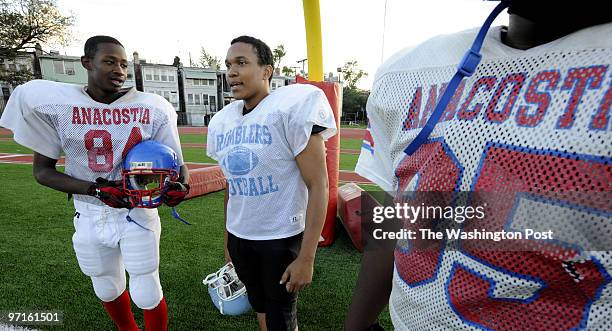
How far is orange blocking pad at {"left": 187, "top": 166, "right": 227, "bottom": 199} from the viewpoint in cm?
599

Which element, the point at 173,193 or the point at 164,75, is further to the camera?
the point at 164,75

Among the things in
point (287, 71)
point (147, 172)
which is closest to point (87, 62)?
point (147, 172)

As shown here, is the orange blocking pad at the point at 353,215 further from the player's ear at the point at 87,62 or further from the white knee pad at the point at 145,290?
the player's ear at the point at 87,62

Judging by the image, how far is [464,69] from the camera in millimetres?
639

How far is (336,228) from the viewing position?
4.33 m

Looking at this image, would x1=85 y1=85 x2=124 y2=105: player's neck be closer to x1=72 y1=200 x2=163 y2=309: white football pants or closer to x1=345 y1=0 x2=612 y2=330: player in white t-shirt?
x1=72 y1=200 x2=163 y2=309: white football pants

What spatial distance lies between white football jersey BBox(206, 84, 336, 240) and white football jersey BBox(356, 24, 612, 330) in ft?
3.24

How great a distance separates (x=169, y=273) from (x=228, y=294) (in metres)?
1.04

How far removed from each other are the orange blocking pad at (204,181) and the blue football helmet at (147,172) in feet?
13.4

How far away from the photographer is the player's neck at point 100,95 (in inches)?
78.1

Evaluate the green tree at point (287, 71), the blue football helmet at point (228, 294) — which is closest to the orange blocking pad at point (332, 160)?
the blue football helmet at point (228, 294)

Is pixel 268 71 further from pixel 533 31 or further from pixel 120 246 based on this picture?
pixel 533 31

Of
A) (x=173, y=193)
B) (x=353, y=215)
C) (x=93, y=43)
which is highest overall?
(x=93, y=43)

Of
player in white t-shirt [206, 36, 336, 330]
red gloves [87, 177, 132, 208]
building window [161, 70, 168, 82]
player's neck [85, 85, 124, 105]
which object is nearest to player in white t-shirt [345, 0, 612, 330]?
player in white t-shirt [206, 36, 336, 330]
